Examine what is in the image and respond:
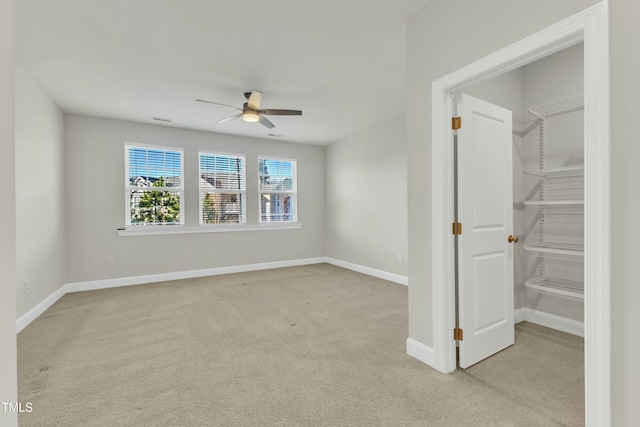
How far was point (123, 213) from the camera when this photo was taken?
4.77 meters

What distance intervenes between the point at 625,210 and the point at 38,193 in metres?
5.13

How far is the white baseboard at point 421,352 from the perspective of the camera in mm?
2191

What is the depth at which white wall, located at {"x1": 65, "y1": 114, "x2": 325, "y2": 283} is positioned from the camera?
445 cm

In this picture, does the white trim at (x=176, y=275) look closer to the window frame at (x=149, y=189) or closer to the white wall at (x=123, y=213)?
the white wall at (x=123, y=213)

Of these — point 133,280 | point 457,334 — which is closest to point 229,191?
point 133,280

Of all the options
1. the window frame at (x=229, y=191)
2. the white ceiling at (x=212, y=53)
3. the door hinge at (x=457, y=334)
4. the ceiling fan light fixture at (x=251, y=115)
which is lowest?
the door hinge at (x=457, y=334)

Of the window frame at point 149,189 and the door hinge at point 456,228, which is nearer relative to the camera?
the door hinge at point 456,228

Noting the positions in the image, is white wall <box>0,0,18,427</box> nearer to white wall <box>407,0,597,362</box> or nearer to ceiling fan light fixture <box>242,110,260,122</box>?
white wall <box>407,0,597,362</box>

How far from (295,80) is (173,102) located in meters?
1.78

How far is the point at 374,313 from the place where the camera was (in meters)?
3.37

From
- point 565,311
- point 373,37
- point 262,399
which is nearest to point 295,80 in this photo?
point 373,37

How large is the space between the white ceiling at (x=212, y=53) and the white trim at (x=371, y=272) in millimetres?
2662

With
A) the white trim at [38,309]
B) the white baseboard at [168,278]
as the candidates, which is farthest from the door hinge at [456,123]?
the white trim at [38,309]

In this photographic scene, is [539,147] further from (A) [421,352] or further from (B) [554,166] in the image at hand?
(A) [421,352]
